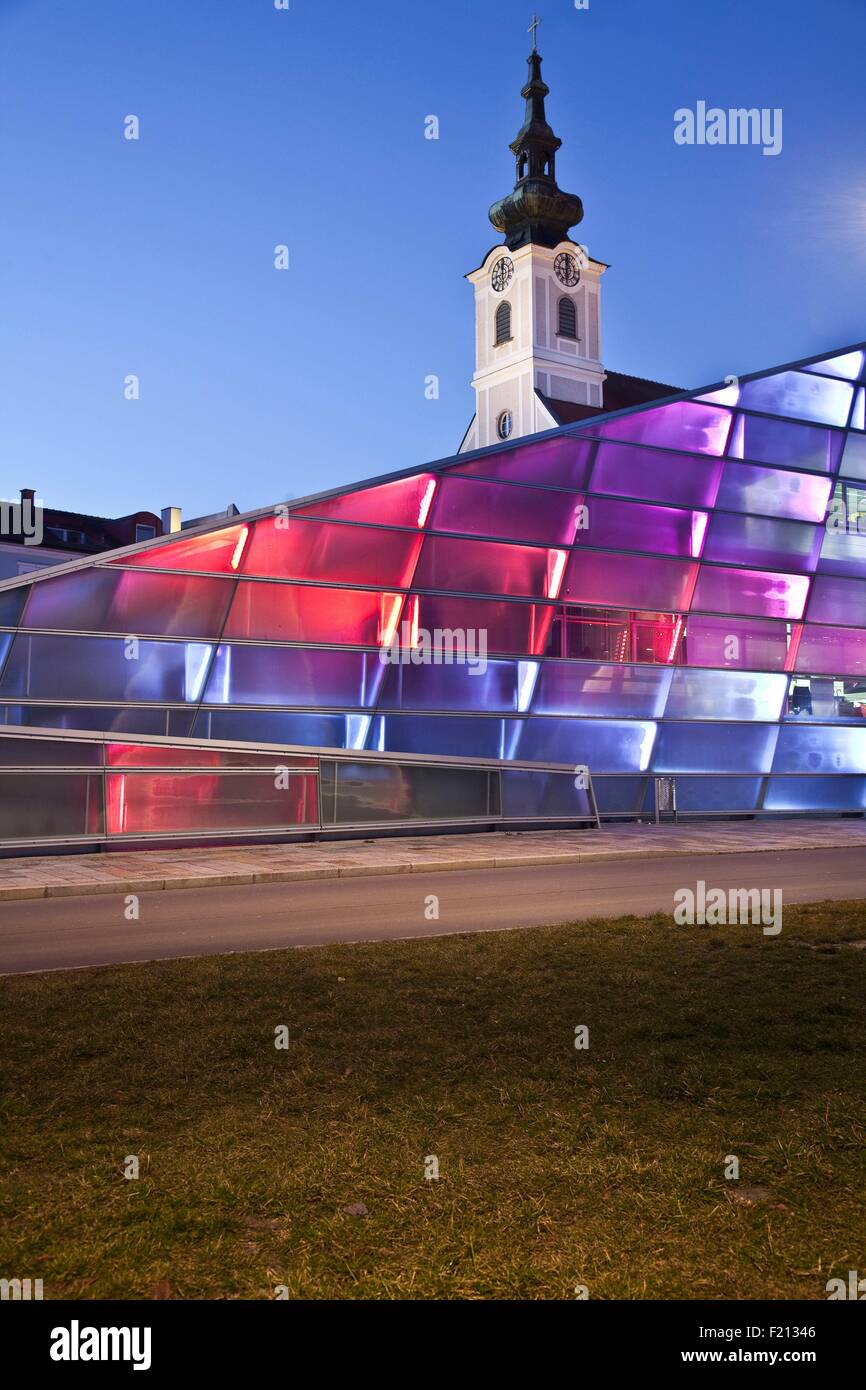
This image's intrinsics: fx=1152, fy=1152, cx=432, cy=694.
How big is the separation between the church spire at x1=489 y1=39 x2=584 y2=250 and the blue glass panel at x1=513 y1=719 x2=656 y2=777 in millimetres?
59950

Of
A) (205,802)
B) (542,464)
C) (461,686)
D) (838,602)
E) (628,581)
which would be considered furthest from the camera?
(838,602)

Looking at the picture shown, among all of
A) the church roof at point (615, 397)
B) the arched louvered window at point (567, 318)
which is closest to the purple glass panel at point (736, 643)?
the church roof at point (615, 397)

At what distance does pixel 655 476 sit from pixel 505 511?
461 cm

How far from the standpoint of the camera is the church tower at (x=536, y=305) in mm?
78500

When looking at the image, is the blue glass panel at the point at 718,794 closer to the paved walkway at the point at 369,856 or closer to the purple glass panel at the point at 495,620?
the paved walkway at the point at 369,856

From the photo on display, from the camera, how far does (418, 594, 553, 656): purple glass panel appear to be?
25.4 m

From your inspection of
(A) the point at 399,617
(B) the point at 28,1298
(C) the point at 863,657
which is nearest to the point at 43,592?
(A) the point at 399,617

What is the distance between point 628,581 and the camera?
2795cm

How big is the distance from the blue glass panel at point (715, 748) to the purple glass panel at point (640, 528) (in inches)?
176

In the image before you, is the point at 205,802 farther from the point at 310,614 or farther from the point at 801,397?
the point at 801,397

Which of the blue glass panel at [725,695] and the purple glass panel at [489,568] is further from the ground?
the purple glass panel at [489,568]

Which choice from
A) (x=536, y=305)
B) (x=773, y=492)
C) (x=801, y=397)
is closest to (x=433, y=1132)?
(x=773, y=492)

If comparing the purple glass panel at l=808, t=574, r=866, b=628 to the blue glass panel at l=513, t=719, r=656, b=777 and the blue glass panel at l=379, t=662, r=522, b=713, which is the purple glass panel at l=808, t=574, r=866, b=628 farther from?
the blue glass panel at l=379, t=662, r=522, b=713
